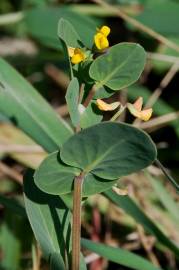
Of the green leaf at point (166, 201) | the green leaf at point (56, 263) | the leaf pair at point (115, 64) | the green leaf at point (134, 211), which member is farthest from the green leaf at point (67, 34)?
the green leaf at point (166, 201)

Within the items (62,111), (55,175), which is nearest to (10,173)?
(62,111)

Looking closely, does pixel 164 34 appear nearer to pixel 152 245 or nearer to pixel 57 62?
pixel 57 62

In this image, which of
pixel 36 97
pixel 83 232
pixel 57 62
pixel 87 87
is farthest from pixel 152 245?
pixel 87 87

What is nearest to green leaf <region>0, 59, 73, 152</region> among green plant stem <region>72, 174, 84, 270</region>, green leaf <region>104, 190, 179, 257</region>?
green leaf <region>104, 190, 179, 257</region>

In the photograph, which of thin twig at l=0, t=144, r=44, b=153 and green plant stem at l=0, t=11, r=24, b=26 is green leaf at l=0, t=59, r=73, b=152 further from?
green plant stem at l=0, t=11, r=24, b=26

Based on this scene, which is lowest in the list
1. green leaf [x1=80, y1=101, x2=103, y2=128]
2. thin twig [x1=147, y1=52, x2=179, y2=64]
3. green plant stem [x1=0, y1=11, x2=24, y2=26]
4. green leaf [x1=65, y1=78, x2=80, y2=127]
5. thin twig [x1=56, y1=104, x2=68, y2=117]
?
thin twig [x1=56, y1=104, x2=68, y2=117]

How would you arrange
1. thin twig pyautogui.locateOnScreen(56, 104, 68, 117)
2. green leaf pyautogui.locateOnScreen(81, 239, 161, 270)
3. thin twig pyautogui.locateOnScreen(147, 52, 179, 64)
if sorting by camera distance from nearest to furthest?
1. green leaf pyautogui.locateOnScreen(81, 239, 161, 270)
2. thin twig pyautogui.locateOnScreen(147, 52, 179, 64)
3. thin twig pyautogui.locateOnScreen(56, 104, 68, 117)
